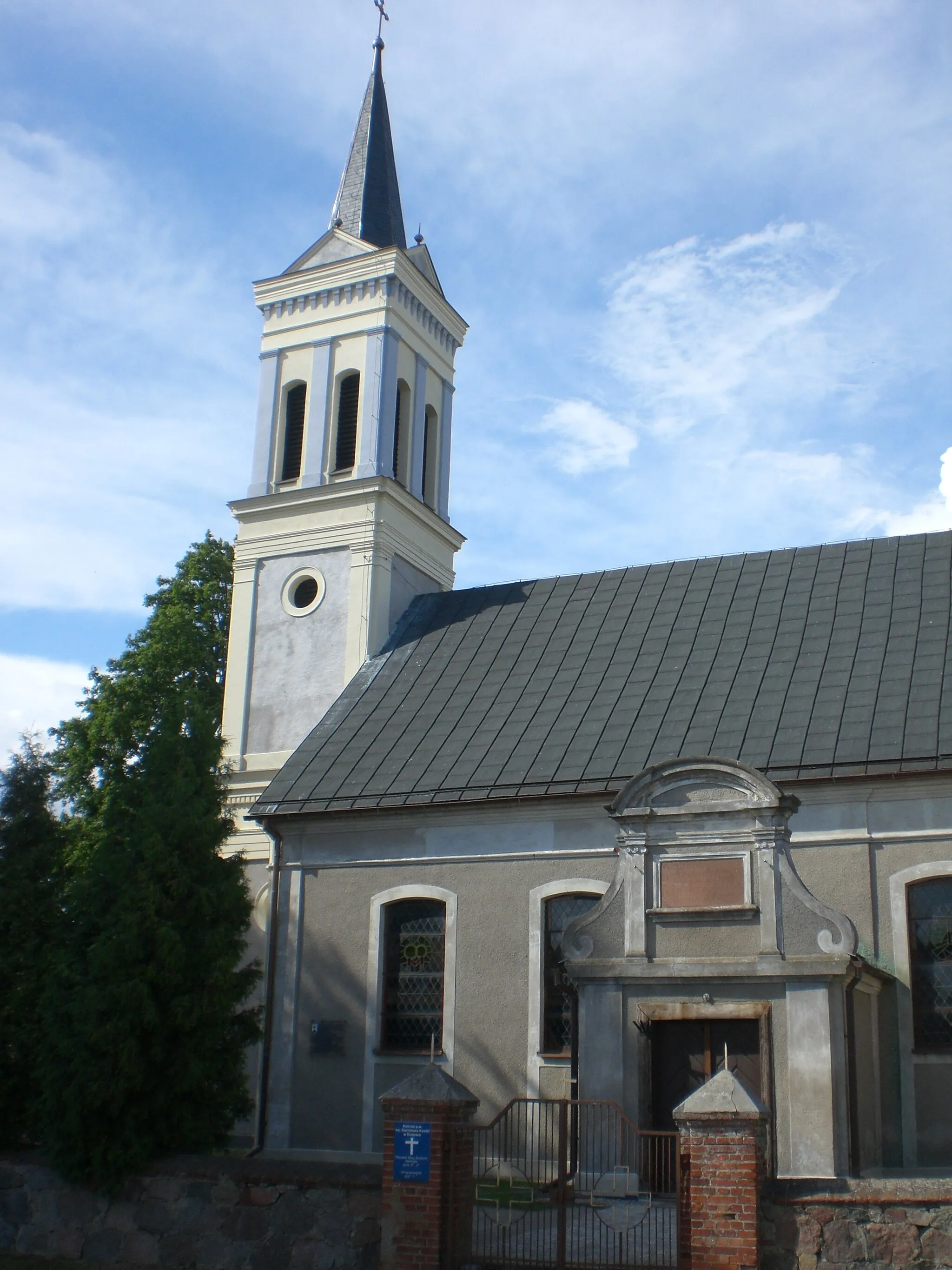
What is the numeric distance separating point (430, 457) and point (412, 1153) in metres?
18.8

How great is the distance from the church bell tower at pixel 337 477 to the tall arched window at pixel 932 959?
1107 cm

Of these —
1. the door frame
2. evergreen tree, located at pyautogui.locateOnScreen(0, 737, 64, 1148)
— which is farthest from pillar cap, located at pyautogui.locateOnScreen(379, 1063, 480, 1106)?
evergreen tree, located at pyautogui.locateOnScreen(0, 737, 64, 1148)

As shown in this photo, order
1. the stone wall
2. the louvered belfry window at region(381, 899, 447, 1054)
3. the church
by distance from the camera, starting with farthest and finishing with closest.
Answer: the louvered belfry window at region(381, 899, 447, 1054) < the church < the stone wall

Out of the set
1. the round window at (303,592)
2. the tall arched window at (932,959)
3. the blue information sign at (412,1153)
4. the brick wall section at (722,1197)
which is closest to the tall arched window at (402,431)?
the round window at (303,592)

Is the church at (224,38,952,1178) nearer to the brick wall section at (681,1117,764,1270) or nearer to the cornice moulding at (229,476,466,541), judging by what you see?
the cornice moulding at (229,476,466,541)

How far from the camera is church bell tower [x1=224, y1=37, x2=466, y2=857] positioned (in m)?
24.3

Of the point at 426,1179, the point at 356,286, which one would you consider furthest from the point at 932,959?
the point at 356,286

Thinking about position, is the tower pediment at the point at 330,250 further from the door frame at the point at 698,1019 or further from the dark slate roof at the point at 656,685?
the door frame at the point at 698,1019

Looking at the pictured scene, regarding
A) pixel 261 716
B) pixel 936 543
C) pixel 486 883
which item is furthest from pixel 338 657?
pixel 936 543

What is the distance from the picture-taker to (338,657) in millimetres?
24094

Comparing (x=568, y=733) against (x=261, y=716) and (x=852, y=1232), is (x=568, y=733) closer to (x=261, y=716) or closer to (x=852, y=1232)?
(x=261, y=716)

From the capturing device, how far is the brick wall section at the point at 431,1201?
1065 cm

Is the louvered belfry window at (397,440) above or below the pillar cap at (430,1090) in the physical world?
above

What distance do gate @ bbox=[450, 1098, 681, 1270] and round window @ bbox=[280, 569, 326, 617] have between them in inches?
470
